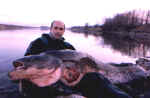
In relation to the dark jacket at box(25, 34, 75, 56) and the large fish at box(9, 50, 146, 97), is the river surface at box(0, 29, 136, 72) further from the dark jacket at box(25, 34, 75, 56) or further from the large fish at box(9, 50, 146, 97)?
the large fish at box(9, 50, 146, 97)

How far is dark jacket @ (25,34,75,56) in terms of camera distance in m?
3.96

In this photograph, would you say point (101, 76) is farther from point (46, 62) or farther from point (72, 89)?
point (46, 62)

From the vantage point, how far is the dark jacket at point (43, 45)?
396cm

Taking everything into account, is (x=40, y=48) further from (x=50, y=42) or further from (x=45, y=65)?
(x=45, y=65)

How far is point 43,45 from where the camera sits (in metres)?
4.12

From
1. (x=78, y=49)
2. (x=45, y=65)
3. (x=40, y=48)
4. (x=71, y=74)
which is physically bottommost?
(x=78, y=49)

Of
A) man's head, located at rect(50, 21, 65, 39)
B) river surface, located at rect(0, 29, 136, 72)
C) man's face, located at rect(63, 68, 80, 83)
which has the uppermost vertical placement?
man's head, located at rect(50, 21, 65, 39)

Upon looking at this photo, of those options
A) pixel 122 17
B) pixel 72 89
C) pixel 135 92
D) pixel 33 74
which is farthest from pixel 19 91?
pixel 122 17

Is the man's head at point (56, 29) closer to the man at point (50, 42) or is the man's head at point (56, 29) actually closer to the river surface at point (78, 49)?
the man at point (50, 42)

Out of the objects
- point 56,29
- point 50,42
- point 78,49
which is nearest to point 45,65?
point 50,42

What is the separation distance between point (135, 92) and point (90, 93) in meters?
1.54

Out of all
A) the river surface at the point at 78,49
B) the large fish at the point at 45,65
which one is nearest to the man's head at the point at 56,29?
the large fish at the point at 45,65

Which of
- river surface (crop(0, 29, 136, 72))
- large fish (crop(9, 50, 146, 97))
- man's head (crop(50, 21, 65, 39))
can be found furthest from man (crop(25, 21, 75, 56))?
river surface (crop(0, 29, 136, 72))

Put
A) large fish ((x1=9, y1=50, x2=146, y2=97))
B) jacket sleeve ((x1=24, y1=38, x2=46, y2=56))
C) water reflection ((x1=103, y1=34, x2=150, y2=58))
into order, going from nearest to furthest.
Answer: large fish ((x1=9, y1=50, x2=146, y2=97)), jacket sleeve ((x1=24, y1=38, x2=46, y2=56)), water reflection ((x1=103, y1=34, x2=150, y2=58))
